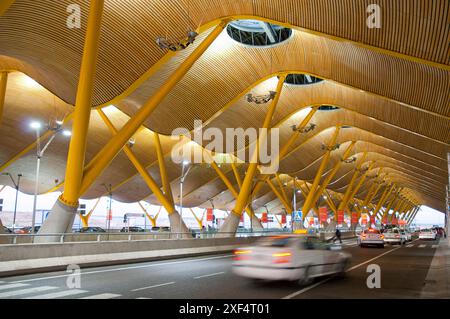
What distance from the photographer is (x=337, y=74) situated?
27984 millimetres

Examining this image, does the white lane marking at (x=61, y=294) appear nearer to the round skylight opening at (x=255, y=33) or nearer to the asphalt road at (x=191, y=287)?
the asphalt road at (x=191, y=287)

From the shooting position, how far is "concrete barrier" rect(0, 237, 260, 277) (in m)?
14.2

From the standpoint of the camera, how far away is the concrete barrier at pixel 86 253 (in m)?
14.2

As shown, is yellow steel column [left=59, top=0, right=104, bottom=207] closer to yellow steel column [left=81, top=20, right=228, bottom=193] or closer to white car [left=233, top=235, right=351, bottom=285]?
yellow steel column [left=81, top=20, right=228, bottom=193]

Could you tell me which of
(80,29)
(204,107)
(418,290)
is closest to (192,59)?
(80,29)

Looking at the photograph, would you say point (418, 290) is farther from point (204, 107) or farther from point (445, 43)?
point (204, 107)

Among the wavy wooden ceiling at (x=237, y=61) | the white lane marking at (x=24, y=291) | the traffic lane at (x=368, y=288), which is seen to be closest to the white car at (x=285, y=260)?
the traffic lane at (x=368, y=288)

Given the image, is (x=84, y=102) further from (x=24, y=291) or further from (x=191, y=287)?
(x=191, y=287)

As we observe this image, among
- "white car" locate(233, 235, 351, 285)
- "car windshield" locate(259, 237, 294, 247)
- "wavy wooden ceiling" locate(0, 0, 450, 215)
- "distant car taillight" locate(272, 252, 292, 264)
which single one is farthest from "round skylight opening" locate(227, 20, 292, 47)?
"distant car taillight" locate(272, 252, 292, 264)

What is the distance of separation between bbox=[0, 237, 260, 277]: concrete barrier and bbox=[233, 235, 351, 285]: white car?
7897mm

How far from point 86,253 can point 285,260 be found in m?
10.1

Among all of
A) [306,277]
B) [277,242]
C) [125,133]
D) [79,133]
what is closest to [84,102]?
[79,133]

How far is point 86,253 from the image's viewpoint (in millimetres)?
17391

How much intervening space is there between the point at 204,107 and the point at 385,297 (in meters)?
25.5
